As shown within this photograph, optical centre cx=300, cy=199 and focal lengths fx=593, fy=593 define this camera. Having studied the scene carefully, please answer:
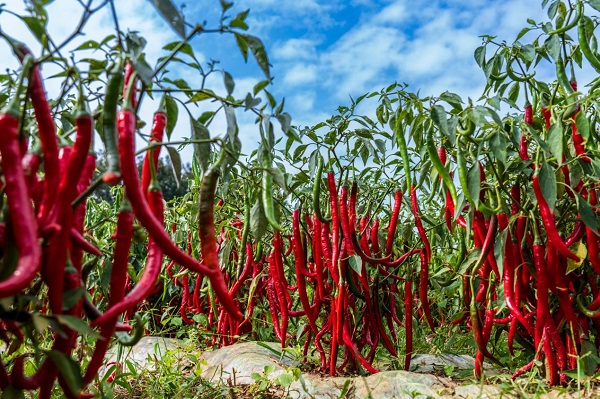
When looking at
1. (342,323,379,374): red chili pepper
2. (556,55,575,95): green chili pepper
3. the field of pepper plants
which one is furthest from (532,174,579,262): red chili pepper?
(342,323,379,374): red chili pepper

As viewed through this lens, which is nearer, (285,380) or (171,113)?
(171,113)

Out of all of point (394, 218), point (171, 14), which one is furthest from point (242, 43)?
point (394, 218)

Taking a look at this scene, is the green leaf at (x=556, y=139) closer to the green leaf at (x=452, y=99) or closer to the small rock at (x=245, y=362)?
the green leaf at (x=452, y=99)

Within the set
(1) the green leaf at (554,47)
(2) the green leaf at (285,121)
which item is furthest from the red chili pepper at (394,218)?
(2) the green leaf at (285,121)

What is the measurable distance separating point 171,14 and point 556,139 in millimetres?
1577

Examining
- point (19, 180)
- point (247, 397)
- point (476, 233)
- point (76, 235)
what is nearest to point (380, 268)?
point (476, 233)

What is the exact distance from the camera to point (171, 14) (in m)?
1.31

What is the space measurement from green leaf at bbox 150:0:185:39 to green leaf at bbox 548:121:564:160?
5.01 feet

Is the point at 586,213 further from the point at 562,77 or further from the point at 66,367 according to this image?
the point at 66,367

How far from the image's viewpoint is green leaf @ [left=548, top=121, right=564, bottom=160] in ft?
7.30

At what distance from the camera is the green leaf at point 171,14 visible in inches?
50.4

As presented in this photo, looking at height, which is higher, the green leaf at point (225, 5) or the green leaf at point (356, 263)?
the green leaf at point (225, 5)

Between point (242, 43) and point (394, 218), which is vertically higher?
point (242, 43)

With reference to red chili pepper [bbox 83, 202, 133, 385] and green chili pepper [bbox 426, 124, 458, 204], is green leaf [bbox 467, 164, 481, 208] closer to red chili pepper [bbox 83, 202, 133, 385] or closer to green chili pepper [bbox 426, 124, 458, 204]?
green chili pepper [bbox 426, 124, 458, 204]
